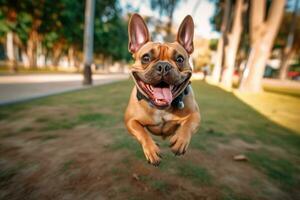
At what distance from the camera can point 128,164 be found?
3229 millimetres

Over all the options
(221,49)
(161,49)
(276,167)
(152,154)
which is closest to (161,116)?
(152,154)

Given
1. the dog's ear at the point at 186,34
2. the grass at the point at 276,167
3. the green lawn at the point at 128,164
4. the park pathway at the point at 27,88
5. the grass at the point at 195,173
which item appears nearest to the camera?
the green lawn at the point at 128,164

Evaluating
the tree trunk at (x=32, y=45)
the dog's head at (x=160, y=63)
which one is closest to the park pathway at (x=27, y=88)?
the dog's head at (x=160, y=63)

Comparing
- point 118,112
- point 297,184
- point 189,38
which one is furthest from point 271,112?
point 189,38

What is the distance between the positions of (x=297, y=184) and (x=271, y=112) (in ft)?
19.6

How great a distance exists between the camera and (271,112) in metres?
8.37

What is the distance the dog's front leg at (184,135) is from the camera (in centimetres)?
236

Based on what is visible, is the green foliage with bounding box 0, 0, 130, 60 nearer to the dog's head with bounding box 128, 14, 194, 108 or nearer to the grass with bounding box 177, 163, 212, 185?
the dog's head with bounding box 128, 14, 194, 108

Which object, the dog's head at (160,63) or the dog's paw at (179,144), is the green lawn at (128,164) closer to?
the dog's paw at (179,144)

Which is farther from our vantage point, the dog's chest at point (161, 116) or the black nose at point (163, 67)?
the dog's chest at point (161, 116)

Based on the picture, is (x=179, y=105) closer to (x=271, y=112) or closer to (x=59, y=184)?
(x=59, y=184)

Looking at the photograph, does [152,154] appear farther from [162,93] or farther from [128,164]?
[128,164]

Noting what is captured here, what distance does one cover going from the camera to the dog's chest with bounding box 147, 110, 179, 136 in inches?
104

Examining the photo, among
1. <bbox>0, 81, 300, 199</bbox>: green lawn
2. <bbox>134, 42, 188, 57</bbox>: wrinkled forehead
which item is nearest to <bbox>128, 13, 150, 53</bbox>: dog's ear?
<bbox>134, 42, 188, 57</bbox>: wrinkled forehead
